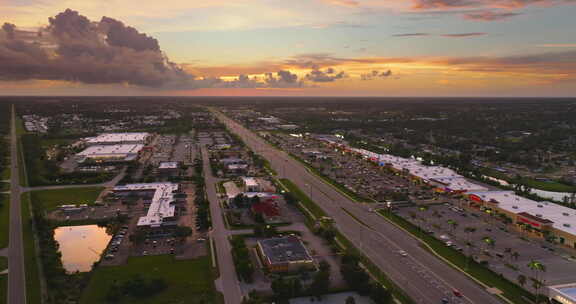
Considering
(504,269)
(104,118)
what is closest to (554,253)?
(504,269)

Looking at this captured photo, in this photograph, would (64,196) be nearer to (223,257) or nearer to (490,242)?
(223,257)

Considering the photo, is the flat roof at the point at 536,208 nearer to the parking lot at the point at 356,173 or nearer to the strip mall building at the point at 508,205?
the strip mall building at the point at 508,205

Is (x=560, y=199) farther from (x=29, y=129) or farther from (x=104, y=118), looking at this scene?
(x=104, y=118)

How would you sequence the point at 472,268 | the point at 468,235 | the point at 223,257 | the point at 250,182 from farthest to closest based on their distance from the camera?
the point at 250,182
the point at 468,235
the point at 223,257
the point at 472,268

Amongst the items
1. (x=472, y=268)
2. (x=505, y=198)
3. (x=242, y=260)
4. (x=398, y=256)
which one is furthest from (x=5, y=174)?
(x=505, y=198)

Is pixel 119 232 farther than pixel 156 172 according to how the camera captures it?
No

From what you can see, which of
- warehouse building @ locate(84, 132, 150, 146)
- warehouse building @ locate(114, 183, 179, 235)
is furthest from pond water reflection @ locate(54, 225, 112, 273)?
warehouse building @ locate(84, 132, 150, 146)

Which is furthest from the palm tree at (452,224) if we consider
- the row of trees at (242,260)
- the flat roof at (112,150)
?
the flat roof at (112,150)
